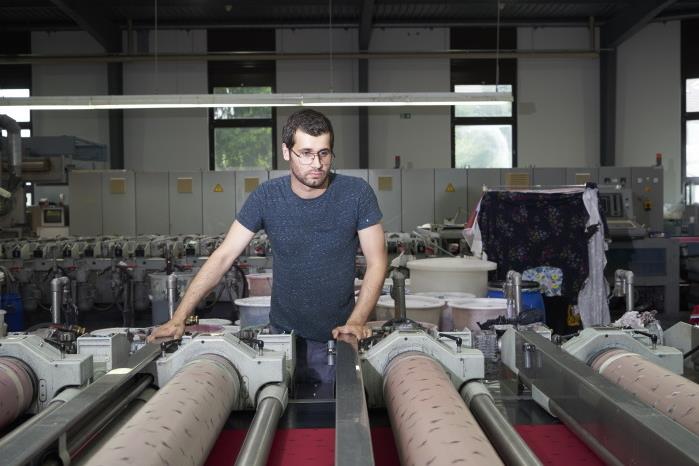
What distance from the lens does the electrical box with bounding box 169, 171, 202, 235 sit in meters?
9.13

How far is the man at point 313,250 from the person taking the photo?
215cm

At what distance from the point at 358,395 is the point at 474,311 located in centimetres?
155

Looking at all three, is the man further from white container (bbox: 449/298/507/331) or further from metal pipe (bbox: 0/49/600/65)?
metal pipe (bbox: 0/49/600/65)

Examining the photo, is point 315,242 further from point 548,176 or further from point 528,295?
point 548,176

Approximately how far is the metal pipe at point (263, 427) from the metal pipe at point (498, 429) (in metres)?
0.44

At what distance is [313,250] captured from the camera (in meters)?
2.16

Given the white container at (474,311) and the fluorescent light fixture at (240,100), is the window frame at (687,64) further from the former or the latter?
the white container at (474,311)

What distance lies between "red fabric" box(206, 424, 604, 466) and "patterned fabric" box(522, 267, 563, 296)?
3.99 m

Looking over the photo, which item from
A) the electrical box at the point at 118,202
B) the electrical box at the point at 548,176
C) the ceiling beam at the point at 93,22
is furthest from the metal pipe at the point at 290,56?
the electrical box at the point at 548,176

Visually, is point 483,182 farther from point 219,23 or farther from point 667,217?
point 219,23

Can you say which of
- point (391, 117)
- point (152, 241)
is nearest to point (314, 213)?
point (152, 241)

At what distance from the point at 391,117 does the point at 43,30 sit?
5.76m

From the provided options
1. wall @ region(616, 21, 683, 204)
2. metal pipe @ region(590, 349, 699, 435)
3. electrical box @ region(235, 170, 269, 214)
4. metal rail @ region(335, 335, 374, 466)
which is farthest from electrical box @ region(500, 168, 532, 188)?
metal rail @ region(335, 335, 374, 466)

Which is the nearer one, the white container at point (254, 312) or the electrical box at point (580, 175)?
the white container at point (254, 312)
